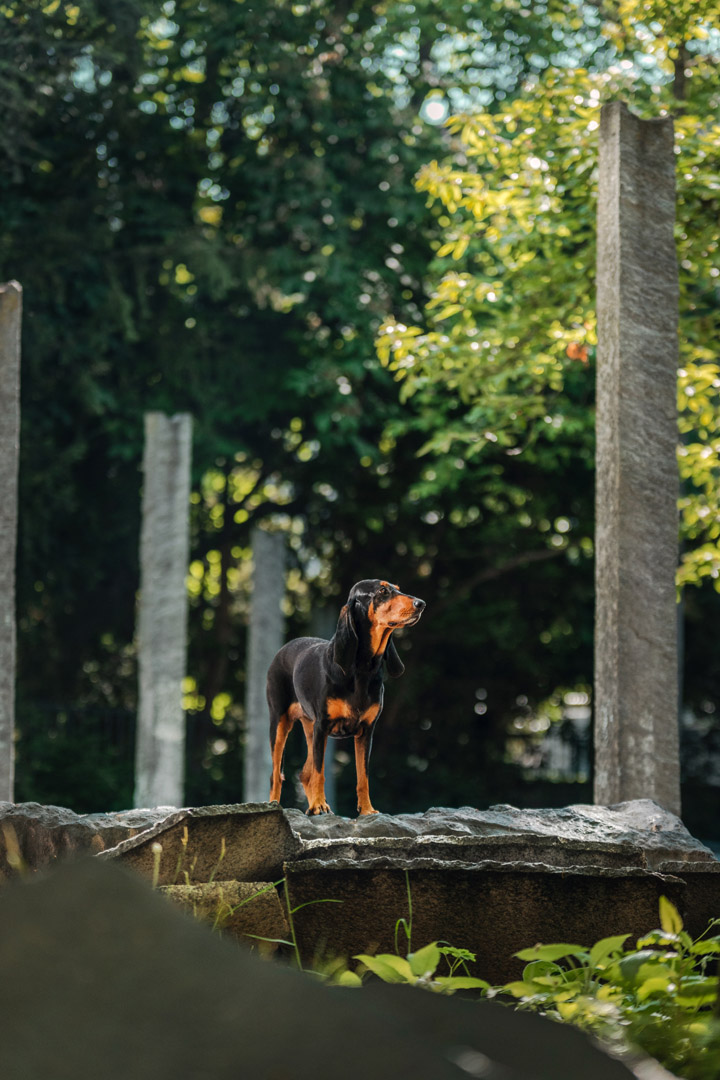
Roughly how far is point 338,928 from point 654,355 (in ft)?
11.5

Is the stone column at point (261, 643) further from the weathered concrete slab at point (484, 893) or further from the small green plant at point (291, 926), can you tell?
the small green plant at point (291, 926)

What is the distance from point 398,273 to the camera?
507 inches

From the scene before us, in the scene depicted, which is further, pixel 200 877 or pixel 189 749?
pixel 189 749

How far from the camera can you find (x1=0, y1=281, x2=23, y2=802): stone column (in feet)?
20.9

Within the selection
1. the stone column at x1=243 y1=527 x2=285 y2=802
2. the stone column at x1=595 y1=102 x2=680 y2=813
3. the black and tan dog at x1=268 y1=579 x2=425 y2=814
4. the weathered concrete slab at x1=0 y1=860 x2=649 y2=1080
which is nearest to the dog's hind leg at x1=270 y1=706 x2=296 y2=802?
the black and tan dog at x1=268 y1=579 x2=425 y2=814

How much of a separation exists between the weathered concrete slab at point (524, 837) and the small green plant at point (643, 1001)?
0.74 meters

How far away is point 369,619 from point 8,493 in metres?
3.11

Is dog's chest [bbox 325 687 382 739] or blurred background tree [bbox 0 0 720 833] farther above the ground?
blurred background tree [bbox 0 0 720 833]

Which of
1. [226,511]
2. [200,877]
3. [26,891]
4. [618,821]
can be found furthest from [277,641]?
[26,891]

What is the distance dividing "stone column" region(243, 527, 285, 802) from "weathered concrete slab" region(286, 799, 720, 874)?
6.33 meters

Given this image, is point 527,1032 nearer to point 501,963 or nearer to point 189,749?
point 501,963

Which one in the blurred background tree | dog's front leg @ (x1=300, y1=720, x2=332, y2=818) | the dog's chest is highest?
the blurred background tree

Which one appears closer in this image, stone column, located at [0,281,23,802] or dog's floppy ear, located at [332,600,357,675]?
dog's floppy ear, located at [332,600,357,675]

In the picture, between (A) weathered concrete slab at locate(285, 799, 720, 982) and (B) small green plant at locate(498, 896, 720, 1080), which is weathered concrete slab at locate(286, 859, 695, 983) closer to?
(A) weathered concrete slab at locate(285, 799, 720, 982)
